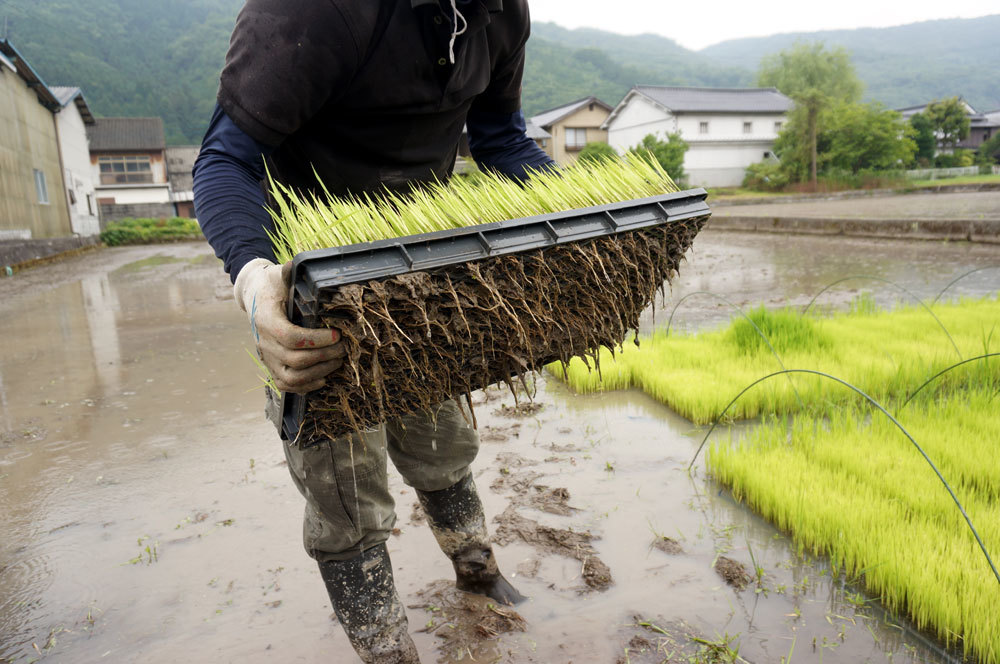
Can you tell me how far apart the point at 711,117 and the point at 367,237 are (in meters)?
35.5

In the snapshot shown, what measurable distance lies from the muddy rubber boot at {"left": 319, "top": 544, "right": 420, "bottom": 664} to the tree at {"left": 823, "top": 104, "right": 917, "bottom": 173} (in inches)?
1146

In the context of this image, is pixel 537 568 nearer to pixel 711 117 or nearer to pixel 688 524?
pixel 688 524

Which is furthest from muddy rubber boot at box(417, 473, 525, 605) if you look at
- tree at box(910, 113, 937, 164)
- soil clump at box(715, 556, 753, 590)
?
tree at box(910, 113, 937, 164)

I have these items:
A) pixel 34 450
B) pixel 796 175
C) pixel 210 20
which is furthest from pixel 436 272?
pixel 210 20

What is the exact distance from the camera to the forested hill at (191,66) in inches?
2413

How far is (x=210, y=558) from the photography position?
1.95 metres

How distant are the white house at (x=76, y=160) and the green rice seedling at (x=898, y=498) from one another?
23.7 m

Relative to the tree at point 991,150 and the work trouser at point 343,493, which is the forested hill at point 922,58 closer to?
the tree at point 991,150

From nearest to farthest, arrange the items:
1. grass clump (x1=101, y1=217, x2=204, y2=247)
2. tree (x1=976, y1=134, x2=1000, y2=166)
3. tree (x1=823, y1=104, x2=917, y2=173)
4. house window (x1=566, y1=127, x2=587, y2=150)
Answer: grass clump (x1=101, y1=217, x2=204, y2=247)
tree (x1=823, y1=104, x2=917, y2=173)
tree (x1=976, y1=134, x2=1000, y2=166)
house window (x1=566, y1=127, x2=587, y2=150)

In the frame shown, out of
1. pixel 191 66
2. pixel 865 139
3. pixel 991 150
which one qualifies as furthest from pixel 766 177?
pixel 191 66

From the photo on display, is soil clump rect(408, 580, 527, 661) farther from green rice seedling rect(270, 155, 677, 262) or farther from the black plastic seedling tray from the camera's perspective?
green rice seedling rect(270, 155, 677, 262)

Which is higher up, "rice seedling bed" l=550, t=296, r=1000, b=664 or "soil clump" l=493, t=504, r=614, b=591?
"rice seedling bed" l=550, t=296, r=1000, b=664

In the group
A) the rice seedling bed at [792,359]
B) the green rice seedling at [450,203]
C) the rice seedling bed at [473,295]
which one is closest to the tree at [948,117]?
the rice seedling bed at [792,359]

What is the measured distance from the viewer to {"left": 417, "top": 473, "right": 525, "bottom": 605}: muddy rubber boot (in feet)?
5.56
